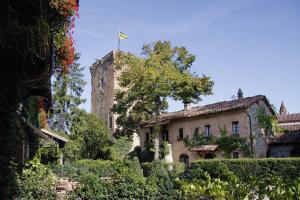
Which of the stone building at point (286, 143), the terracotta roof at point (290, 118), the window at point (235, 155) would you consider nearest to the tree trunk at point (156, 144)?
the window at point (235, 155)

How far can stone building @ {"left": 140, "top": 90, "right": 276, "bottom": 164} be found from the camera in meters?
30.7

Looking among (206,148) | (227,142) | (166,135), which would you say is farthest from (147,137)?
(227,142)

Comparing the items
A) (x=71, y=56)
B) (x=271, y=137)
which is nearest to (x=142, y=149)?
(x=271, y=137)

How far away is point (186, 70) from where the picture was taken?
1451 inches

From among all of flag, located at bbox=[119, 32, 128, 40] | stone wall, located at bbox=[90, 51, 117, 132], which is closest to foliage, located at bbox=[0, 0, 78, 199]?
stone wall, located at bbox=[90, 51, 117, 132]

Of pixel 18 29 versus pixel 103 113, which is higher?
pixel 103 113

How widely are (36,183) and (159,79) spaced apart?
23361 millimetres

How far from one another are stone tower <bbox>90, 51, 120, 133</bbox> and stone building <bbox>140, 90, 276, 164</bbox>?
9051 mm

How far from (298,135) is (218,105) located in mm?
7654

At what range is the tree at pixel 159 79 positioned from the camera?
112 ft

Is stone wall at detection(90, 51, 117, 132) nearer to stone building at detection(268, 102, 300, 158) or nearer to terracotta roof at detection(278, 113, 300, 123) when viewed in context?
stone building at detection(268, 102, 300, 158)

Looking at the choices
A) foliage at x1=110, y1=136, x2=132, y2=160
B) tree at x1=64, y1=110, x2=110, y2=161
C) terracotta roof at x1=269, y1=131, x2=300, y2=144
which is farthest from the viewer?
foliage at x1=110, y1=136, x2=132, y2=160

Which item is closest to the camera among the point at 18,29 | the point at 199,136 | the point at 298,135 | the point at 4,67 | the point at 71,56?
the point at 18,29

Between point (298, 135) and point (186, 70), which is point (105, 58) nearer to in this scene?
point (186, 70)
